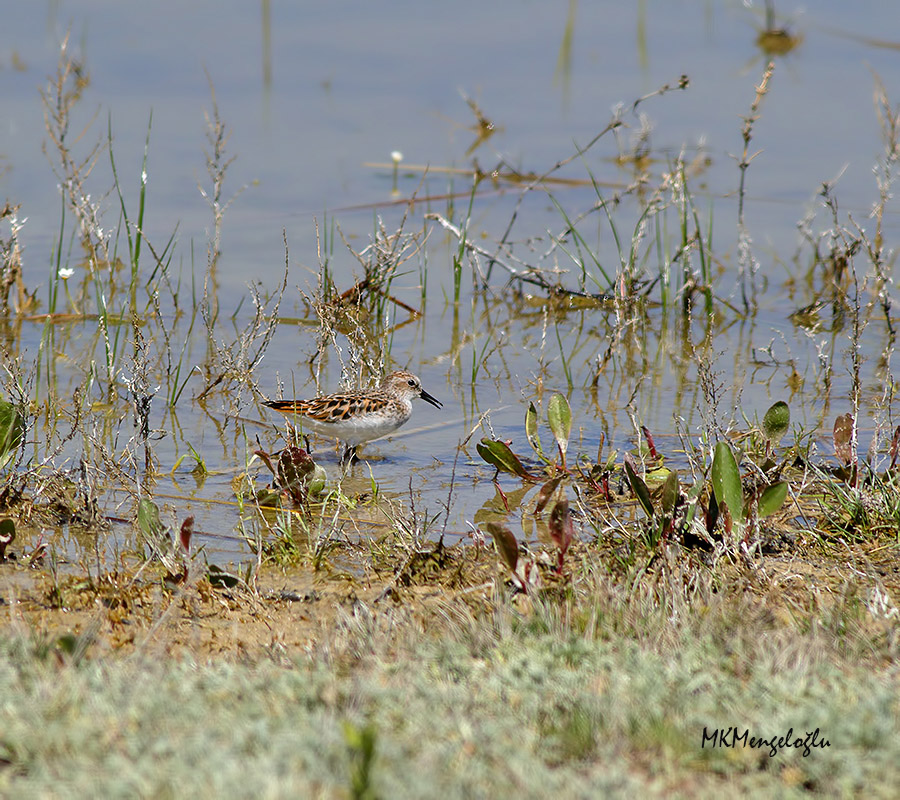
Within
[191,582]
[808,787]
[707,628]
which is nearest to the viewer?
[808,787]

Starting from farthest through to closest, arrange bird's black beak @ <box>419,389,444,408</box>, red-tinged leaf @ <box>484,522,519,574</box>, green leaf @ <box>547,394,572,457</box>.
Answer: bird's black beak @ <box>419,389,444,408</box> < green leaf @ <box>547,394,572,457</box> < red-tinged leaf @ <box>484,522,519,574</box>

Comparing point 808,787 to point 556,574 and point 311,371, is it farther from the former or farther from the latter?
point 311,371

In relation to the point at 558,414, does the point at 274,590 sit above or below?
below

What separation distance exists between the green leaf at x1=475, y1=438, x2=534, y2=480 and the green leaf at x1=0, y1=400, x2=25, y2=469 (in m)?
2.37

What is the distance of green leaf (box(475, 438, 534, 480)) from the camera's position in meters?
6.57

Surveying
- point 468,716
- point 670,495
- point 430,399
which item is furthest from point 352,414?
point 468,716

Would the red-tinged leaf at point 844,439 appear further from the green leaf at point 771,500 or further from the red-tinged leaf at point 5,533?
the red-tinged leaf at point 5,533

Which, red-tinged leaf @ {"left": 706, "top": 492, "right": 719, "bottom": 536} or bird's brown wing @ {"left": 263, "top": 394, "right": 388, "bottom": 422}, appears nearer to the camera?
red-tinged leaf @ {"left": 706, "top": 492, "right": 719, "bottom": 536}

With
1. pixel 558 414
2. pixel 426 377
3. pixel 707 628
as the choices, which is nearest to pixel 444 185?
pixel 426 377

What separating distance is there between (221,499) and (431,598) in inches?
73.1

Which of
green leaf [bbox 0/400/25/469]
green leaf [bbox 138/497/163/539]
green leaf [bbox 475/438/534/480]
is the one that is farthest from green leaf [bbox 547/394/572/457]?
green leaf [bbox 0/400/25/469]

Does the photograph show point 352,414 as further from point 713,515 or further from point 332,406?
point 713,515

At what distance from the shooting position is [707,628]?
4.22 meters

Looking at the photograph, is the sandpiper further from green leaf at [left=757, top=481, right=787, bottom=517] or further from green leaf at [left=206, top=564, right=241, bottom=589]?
green leaf at [left=757, top=481, right=787, bottom=517]
